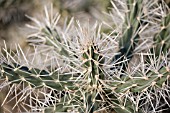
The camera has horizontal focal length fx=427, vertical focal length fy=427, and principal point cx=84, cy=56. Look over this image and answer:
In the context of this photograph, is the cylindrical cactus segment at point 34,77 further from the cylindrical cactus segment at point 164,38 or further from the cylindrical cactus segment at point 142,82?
the cylindrical cactus segment at point 164,38

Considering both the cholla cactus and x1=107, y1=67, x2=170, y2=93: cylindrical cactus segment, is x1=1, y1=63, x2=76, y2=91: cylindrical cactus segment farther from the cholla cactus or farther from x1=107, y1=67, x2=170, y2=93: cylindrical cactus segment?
x1=107, y1=67, x2=170, y2=93: cylindrical cactus segment

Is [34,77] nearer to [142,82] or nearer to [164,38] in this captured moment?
[142,82]

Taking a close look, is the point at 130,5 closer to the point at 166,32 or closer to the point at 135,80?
the point at 166,32

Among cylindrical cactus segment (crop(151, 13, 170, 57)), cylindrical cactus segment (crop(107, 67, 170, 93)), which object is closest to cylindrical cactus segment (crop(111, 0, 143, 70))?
cylindrical cactus segment (crop(151, 13, 170, 57))

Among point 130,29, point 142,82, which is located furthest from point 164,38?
point 142,82

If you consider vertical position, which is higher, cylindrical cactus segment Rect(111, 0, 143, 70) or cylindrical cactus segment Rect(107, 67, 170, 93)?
cylindrical cactus segment Rect(111, 0, 143, 70)

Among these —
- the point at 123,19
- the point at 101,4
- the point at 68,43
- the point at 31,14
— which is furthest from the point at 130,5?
the point at 31,14

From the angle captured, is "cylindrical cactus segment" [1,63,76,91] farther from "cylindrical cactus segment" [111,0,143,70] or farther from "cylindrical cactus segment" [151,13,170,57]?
"cylindrical cactus segment" [151,13,170,57]

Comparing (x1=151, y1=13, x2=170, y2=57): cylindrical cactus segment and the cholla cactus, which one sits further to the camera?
(x1=151, y1=13, x2=170, y2=57): cylindrical cactus segment
